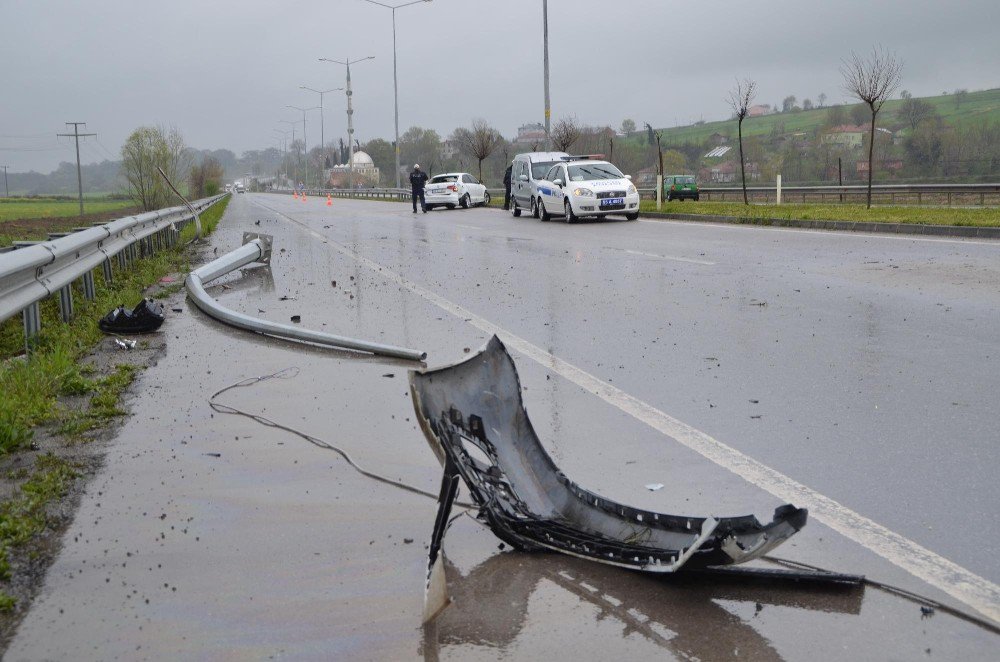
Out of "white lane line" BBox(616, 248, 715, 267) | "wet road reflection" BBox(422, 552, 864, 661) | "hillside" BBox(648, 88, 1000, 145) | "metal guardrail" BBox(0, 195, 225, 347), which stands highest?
"hillside" BBox(648, 88, 1000, 145)

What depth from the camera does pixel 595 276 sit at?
1400 centimetres

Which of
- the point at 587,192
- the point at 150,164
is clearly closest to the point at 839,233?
the point at 587,192

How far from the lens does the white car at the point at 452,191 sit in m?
44.8

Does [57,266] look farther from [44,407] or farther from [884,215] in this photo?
[884,215]

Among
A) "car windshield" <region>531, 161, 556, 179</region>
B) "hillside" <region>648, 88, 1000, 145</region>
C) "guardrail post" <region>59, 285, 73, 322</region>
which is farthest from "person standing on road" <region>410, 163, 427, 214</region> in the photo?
"hillside" <region>648, 88, 1000, 145</region>

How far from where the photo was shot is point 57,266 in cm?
907

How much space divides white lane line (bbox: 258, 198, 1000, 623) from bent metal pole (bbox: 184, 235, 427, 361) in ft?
3.90

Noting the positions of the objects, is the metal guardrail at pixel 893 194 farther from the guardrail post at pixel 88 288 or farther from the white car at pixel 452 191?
the guardrail post at pixel 88 288

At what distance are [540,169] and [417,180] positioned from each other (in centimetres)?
886

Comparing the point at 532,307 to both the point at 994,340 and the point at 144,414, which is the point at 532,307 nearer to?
the point at 994,340

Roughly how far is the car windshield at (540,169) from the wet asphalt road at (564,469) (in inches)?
871

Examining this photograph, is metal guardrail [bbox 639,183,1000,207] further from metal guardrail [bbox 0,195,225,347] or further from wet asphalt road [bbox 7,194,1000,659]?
wet asphalt road [bbox 7,194,1000,659]

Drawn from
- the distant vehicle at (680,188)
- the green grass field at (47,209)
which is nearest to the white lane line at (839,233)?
the distant vehicle at (680,188)

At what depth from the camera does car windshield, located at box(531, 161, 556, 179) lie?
32.9m
